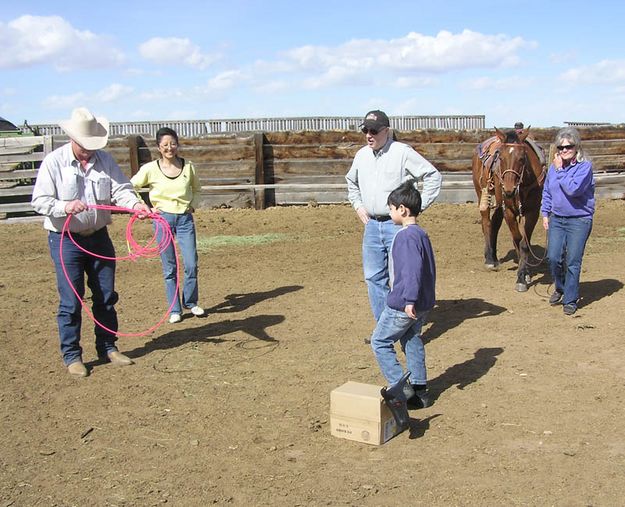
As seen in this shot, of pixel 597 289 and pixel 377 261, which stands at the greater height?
pixel 377 261

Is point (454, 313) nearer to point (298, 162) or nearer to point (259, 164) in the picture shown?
point (259, 164)

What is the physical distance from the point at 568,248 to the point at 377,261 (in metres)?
2.55

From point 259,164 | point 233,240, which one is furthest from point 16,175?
point 233,240

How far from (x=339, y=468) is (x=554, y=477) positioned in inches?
48.3

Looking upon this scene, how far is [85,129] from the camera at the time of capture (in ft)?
19.9

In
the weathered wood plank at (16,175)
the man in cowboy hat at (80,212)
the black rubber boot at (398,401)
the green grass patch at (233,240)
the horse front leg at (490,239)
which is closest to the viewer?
the black rubber boot at (398,401)

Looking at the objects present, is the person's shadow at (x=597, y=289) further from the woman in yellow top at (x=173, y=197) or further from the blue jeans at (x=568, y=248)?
the woman in yellow top at (x=173, y=197)

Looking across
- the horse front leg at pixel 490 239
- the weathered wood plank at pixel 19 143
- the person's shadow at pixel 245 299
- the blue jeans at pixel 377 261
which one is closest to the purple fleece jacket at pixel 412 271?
the blue jeans at pixel 377 261

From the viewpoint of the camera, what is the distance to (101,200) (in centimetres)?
623

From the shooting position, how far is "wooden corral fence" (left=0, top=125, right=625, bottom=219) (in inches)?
675

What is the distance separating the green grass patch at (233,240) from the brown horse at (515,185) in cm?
433

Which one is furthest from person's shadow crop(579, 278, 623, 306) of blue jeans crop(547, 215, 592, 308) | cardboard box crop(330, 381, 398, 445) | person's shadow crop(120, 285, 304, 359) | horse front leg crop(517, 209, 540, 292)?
cardboard box crop(330, 381, 398, 445)

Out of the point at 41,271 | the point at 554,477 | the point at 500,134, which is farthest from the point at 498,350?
the point at 41,271

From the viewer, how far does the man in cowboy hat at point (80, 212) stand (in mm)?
6027
